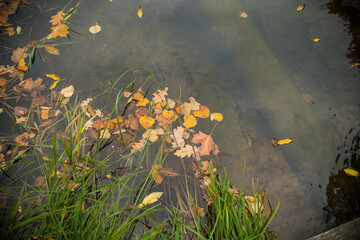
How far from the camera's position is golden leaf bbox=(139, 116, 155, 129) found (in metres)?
1.66

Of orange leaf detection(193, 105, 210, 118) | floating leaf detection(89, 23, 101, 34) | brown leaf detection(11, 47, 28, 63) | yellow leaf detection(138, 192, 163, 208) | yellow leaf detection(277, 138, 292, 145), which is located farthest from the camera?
floating leaf detection(89, 23, 101, 34)

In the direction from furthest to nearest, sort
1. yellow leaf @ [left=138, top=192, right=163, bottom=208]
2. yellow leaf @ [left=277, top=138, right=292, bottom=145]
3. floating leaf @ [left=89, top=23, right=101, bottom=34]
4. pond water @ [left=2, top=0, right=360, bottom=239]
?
floating leaf @ [left=89, top=23, right=101, bottom=34] → yellow leaf @ [left=277, top=138, right=292, bottom=145] → pond water @ [left=2, top=0, right=360, bottom=239] → yellow leaf @ [left=138, top=192, right=163, bottom=208]

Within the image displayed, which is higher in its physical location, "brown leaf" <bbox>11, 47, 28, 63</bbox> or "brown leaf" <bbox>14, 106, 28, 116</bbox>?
"brown leaf" <bbox>11, 47, 28, 63</bbox>

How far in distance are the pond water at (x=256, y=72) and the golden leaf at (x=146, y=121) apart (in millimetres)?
363

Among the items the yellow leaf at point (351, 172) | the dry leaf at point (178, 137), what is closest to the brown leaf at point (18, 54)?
the dry leaf at point (178, 137)

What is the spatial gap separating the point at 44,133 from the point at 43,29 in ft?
3.93

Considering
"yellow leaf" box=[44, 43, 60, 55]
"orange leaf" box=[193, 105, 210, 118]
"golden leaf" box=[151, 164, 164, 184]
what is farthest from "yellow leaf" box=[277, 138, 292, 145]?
"yellow leaf" box=[44, 43, 60, 55]

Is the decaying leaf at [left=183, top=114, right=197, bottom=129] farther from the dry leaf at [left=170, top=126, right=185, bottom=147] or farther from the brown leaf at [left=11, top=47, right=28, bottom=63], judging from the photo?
the brown leaf at [left=11, top=47, right=28, bottom=63]

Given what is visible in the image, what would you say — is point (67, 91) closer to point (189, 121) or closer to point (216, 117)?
point (189, 121)

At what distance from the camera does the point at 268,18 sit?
2229 mm

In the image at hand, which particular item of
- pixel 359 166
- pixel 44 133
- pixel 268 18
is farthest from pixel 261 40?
pixel 44 133

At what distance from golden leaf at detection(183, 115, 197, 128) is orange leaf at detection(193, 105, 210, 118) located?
0.15ft

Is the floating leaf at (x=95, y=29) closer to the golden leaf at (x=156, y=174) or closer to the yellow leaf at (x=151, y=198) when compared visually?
the golden leaf at (x=156, y=174)

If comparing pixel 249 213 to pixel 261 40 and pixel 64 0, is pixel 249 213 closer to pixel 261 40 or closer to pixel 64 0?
pixel 261 40
